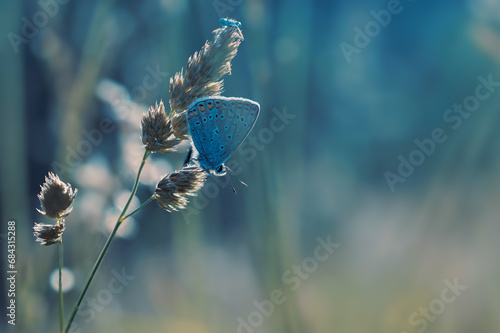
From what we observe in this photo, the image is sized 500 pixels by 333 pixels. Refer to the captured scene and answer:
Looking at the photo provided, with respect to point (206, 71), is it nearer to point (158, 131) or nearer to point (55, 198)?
point (158, 131)

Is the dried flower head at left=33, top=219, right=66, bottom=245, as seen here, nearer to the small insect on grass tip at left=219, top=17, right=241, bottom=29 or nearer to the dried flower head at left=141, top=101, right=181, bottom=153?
the dried flower head at left=141, top=101, right=181, bottom=153

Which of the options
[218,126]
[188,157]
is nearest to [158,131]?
[188,157]

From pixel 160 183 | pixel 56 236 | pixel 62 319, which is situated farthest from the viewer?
pixel 160 183

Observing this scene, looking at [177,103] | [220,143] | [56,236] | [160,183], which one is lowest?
[56,236]

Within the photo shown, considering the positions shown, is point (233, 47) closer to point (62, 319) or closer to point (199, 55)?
point (199, 55)

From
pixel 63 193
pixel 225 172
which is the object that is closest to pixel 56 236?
pixel 63 193

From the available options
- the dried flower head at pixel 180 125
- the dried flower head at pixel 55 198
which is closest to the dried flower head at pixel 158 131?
the dried flower head at pixel 180 125
